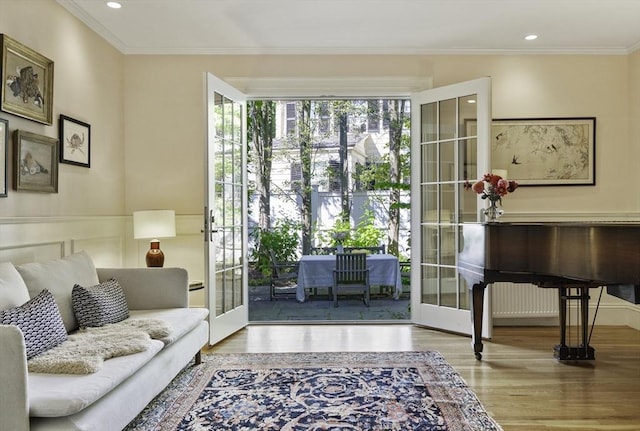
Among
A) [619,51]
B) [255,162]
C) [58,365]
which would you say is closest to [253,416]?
[58,365]

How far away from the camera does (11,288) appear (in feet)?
7.63

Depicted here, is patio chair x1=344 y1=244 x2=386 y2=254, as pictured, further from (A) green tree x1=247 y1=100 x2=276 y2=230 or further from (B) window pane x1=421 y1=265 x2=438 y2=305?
(B) window pane x1=421 y1=265 x2=438 y2=305

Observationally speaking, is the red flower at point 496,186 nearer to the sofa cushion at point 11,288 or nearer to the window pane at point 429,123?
the window pane at point 429,123

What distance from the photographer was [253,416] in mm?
2572

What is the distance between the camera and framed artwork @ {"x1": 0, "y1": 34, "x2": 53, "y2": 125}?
2854mm

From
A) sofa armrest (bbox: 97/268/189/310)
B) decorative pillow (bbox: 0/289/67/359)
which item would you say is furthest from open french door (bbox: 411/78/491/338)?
decorative pillow (bbox: 0/289/67/359)

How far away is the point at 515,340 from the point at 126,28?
4452mm

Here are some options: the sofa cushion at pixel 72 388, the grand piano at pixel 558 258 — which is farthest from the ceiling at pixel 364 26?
the sofa cushion at pixel 72 388

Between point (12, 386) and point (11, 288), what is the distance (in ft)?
2.56

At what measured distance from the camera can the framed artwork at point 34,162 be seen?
9.80ft

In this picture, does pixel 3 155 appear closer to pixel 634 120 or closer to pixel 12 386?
pixel 12 386

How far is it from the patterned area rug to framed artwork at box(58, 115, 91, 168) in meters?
1.90

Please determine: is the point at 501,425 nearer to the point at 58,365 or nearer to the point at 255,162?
the point at 58,365

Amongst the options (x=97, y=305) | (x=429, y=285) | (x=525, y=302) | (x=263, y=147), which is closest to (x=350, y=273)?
(x=429, y=285)
